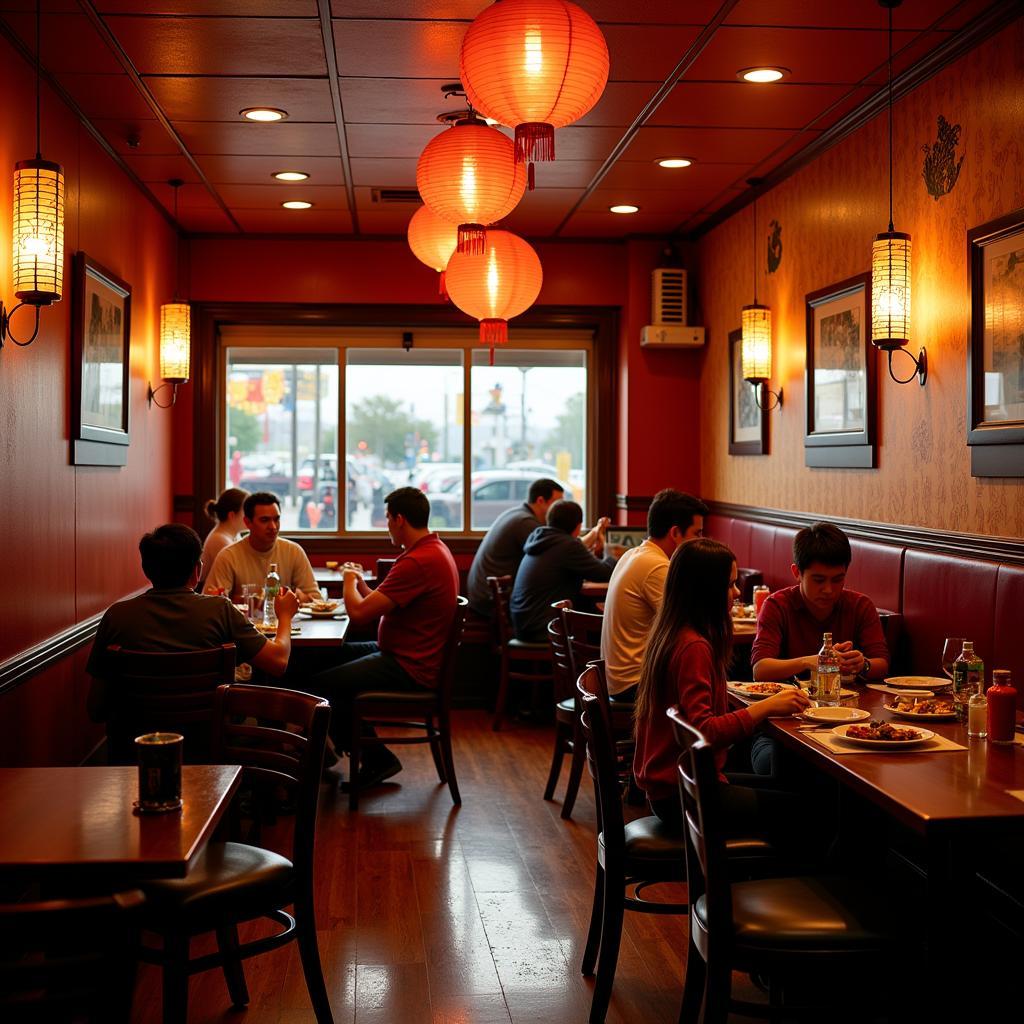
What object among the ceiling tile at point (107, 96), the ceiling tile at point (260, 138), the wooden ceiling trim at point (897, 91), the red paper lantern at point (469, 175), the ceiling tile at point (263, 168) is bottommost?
the red paper lantern at point (469, 175)

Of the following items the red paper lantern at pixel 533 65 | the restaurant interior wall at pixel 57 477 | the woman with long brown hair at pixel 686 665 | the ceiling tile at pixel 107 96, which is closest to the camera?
the woman with long brown hair at pixel 686 665

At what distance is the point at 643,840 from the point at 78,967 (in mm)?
1528

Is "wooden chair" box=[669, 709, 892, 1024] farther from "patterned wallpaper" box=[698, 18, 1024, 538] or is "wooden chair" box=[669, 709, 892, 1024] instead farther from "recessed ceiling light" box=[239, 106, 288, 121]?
"recessed ceiling light" box=[239, 106, 288, 121]

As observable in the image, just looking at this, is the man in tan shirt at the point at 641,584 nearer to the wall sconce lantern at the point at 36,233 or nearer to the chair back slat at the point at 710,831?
the chair back slat at the point at 710,831

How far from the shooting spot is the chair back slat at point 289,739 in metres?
2.87

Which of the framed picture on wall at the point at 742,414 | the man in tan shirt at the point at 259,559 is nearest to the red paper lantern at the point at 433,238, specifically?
the man in tan shirt at the point at 259,559

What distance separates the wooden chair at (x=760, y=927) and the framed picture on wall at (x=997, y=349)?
6.41ft

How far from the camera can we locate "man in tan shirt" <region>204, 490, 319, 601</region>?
5715 millimetres

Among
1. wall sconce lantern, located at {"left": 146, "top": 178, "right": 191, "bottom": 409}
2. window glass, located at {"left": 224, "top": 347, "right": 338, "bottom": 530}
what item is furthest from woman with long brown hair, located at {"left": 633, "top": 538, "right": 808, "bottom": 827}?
window glass, located at {"left": 224, "top": 347, "right": 338, "bottom": 530}

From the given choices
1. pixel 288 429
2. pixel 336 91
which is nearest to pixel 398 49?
pixel 336 91

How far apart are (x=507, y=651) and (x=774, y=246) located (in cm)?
276

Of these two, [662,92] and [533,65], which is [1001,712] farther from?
[662,92]

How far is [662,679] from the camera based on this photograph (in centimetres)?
302

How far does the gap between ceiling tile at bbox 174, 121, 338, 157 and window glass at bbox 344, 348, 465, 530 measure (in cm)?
262
